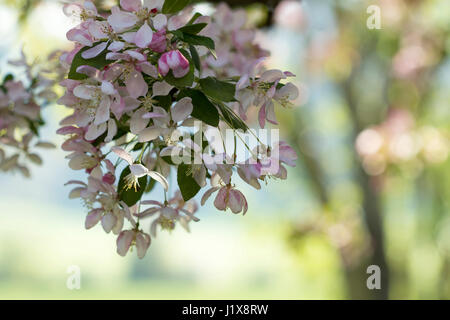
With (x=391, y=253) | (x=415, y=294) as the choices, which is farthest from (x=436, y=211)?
(x=415, y=294)

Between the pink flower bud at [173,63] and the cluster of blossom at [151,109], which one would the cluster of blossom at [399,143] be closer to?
the cluster of blossom at [151,109]

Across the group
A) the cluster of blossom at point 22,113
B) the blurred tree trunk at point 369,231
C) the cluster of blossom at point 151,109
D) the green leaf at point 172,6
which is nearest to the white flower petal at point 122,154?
the cluster of blossom at point 151,109

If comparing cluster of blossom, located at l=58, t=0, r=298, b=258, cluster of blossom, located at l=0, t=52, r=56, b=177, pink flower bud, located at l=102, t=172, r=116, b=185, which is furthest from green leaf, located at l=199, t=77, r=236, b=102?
cluster of blossom, located at l=0, t=52, r=56, b=177

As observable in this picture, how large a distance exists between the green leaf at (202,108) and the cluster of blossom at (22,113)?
622 mm

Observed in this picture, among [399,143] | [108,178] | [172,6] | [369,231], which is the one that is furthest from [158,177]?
[369,231]

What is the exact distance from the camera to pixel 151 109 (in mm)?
817

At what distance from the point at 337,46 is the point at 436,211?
1.42 meters

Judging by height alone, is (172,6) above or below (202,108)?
above

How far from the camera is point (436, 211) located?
4062 mm

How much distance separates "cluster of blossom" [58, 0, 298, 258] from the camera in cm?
80

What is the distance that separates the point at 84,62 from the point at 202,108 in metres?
0.19

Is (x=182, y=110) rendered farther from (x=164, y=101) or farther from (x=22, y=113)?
(x=22, y=113)

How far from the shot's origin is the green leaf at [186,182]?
832 millimetres
